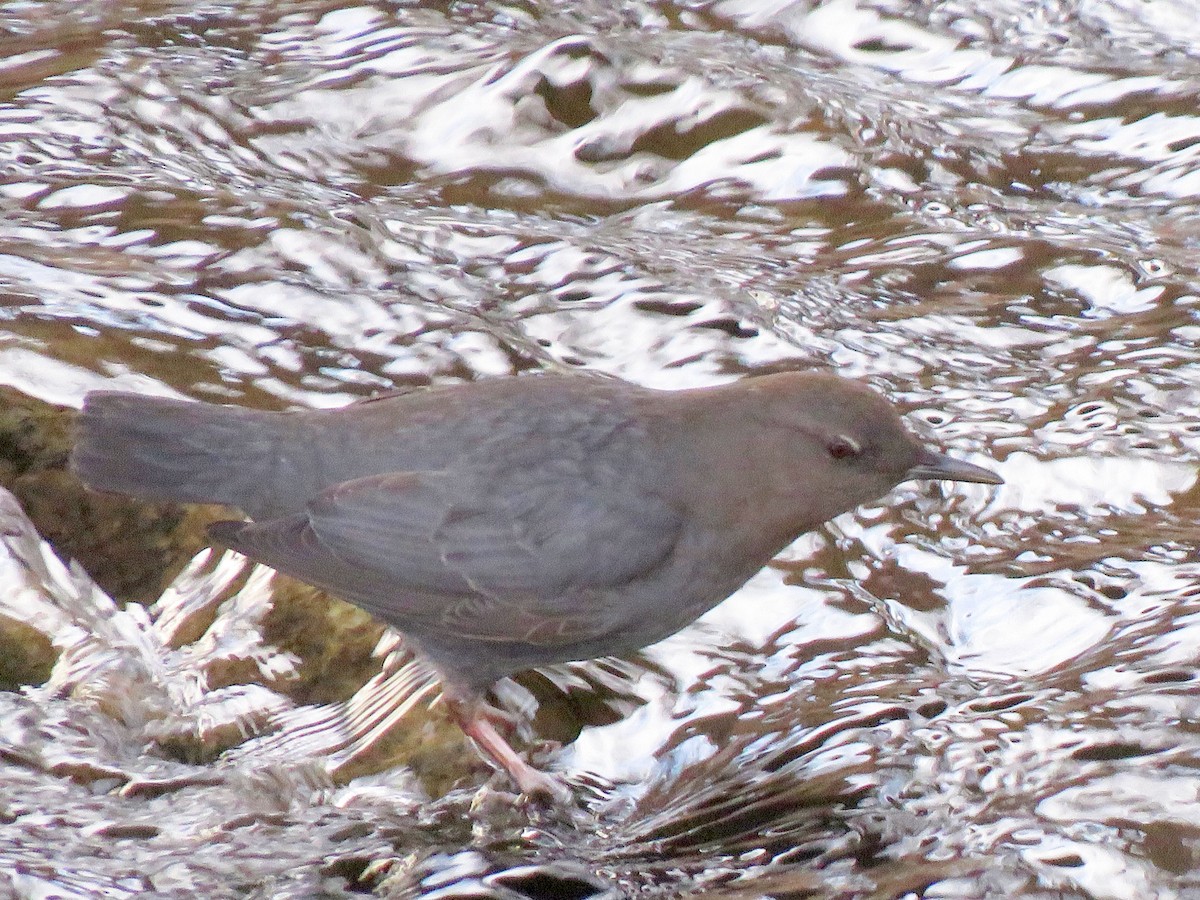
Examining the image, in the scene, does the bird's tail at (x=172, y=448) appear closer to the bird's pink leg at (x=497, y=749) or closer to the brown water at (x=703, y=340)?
the brown water at (x=703, y=340)

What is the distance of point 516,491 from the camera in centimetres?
358

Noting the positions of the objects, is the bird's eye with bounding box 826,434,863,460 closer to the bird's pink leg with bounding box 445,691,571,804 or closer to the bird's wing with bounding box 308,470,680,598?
the bird's wing with bounding box 308,470,680,598

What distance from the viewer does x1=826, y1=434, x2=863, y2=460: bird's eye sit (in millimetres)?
3566

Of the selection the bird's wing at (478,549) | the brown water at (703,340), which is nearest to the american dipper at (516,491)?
the bird's wing at (478,549)

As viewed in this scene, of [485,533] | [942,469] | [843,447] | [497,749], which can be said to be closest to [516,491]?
[485,533]

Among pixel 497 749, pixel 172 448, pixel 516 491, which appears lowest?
pixel 497 749

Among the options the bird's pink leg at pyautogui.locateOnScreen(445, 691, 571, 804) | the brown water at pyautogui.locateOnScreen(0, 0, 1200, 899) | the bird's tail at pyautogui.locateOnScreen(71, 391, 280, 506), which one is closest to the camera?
the brown water at pyautogui.locateOnScreen(0, 0, 1200, 899)

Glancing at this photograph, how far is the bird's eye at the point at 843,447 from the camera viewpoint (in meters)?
3.57

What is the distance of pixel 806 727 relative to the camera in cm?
342

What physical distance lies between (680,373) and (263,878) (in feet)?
6.36

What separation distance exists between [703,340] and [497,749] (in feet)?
5.14

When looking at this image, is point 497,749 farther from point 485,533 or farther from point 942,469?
point 942,469

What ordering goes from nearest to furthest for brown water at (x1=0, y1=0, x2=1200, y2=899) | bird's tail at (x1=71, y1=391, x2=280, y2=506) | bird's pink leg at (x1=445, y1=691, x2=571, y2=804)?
1. brown water at (x1=0, y1=0, x2=1200, y2=899)
2. bird's pink leg at (x1=445, y1=691, x2=571, y2=804)
3. bird's tail at (x1=71, y1=391, x2=280, y2=506)

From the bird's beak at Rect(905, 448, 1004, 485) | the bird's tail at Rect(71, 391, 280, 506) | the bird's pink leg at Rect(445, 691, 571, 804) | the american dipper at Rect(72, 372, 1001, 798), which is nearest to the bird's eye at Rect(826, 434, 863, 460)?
the american dipper at Rect(72, 372, 1001, 798)
